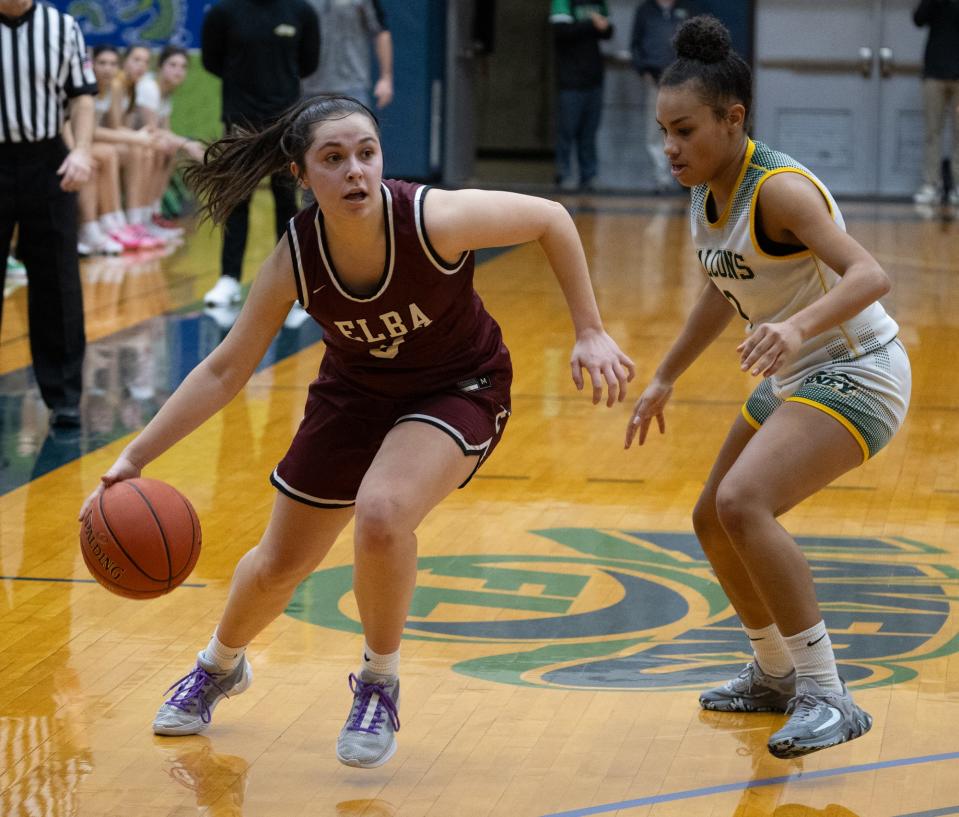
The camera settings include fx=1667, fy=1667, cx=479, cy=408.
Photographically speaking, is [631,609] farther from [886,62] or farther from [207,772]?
[886,62]

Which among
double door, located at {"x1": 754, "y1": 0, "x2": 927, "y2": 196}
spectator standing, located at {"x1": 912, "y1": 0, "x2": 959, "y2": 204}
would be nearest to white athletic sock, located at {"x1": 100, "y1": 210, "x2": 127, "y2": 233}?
double door, located at {"x1": 754, "y1": 0, "x2": 927, "y2": 196}

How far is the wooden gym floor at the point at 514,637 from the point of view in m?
3.47

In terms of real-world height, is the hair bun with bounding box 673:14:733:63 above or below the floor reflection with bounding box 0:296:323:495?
above

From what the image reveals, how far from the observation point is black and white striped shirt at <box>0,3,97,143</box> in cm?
672

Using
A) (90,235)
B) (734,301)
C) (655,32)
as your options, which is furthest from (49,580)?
(655,32)

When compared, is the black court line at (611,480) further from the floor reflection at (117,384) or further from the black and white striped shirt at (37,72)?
the black and white striped shirt at (37,72)

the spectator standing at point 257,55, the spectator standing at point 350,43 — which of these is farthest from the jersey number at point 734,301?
the spectator standing at point 350,43

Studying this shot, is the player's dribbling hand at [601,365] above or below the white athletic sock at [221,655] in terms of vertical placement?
above

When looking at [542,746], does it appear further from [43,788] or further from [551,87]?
[551,87]

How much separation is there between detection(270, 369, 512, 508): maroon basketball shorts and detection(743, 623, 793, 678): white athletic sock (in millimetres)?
812

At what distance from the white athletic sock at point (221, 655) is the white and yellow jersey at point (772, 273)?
4.58 ft

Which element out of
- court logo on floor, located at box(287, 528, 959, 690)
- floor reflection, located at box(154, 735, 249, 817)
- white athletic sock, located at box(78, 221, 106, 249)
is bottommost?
white athletic sock, located at box(78, 221, 106, 249)

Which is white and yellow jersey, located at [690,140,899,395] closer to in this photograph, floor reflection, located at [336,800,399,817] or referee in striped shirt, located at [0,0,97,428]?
floor reflection, located at [336,800,399,817]

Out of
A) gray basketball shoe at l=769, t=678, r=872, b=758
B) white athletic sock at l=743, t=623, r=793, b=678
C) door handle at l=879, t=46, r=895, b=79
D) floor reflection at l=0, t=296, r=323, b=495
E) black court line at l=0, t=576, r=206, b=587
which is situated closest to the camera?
gray basketball shoe at l=769, t=678, r=872, b=758
